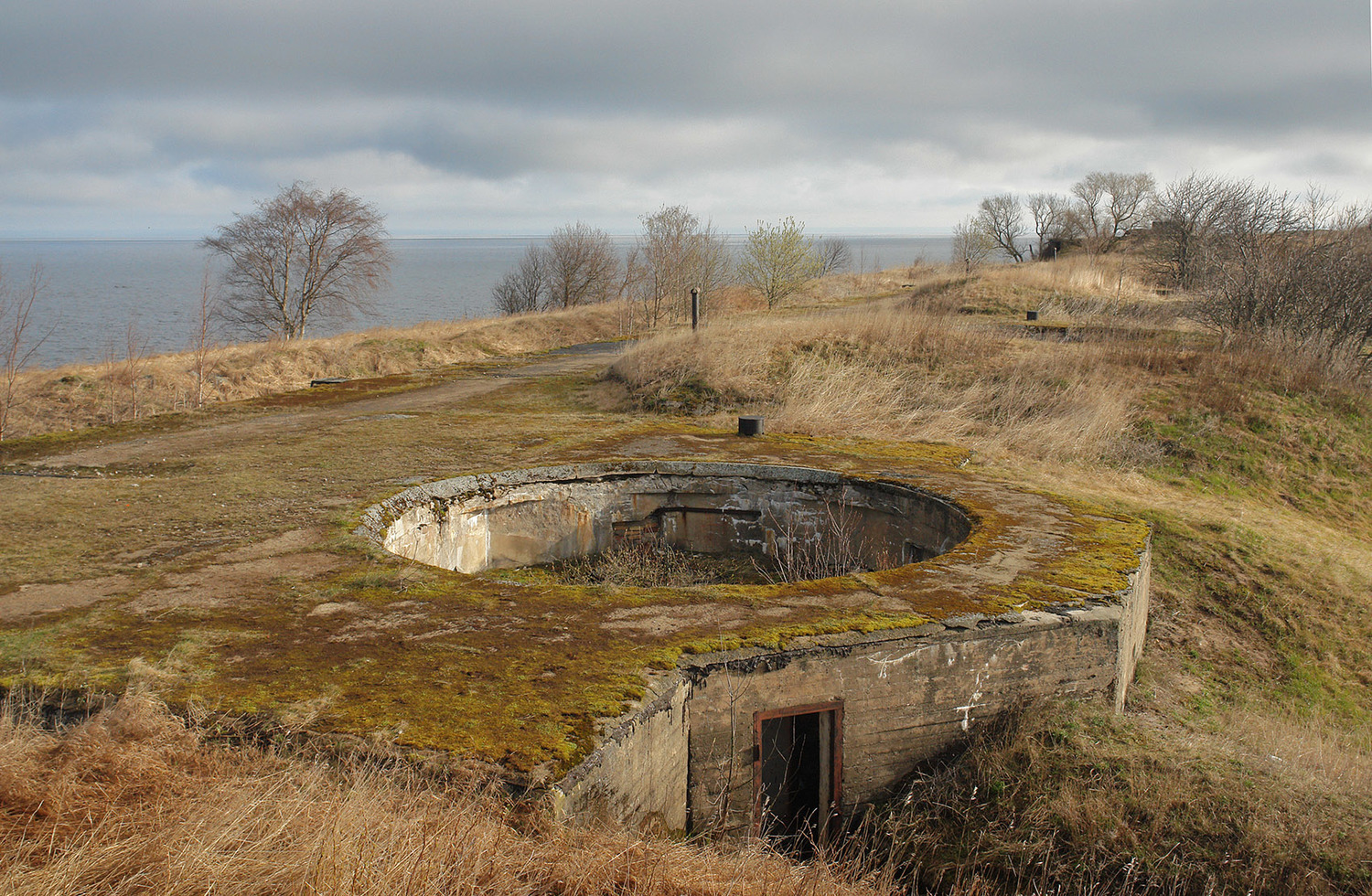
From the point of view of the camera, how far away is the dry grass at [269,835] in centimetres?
Answer: 232

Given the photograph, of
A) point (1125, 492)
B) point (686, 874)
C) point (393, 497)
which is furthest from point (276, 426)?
point (1125, 492)

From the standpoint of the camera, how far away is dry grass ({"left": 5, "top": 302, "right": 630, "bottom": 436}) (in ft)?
50.1

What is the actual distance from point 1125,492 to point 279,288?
108 feet

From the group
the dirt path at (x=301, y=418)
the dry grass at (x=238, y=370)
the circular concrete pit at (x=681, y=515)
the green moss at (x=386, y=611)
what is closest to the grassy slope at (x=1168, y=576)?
the green moss at (x=386, y=611)

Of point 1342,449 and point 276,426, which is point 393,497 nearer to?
point 276,426

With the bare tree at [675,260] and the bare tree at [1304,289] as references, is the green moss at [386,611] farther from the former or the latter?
the bare tree at [675,260]

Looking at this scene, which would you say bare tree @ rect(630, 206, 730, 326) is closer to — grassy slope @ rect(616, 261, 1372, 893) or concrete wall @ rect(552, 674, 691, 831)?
grassy slope @ rect(616, 261, 1372, 893)

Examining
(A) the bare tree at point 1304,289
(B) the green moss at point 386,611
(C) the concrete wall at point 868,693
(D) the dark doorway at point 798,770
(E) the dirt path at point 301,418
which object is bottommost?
(D) the dark doorway at point 798,770

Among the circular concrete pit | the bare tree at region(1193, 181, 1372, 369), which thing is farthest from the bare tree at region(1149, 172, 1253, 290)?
the circular concrete pit

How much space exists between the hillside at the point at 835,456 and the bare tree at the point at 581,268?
23.3 meters

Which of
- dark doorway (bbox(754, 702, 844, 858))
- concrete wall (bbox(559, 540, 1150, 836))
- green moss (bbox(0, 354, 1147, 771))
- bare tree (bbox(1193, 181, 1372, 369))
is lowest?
dark doorway (bbox(754, 702, 844, 858))

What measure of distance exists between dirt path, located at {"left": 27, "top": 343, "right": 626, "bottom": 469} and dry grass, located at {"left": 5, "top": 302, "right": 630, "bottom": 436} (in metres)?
2.44

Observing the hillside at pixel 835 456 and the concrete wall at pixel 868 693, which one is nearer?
the hillside at pixel 835 456

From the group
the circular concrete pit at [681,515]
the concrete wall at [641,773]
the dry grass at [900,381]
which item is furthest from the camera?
the dry grass at [900,381]
